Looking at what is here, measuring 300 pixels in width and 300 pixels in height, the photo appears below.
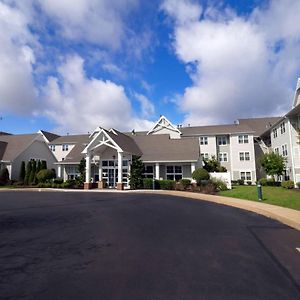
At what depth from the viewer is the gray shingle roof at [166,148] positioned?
111 feet

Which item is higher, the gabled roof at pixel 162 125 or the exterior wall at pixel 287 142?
the gabled roof at pixel 162 125

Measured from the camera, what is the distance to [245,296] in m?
4.45

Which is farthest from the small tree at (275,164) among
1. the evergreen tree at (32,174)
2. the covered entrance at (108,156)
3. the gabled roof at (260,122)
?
the evergreen tree at (32,174)

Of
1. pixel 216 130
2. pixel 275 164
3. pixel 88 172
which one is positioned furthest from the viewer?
pixel 216 130

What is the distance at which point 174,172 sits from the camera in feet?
115

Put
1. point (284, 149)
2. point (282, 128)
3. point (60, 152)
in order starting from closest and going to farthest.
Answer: point (284, 149), point (282, 128), point (60, 152)

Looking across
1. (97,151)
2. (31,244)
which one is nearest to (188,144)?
(97,151)

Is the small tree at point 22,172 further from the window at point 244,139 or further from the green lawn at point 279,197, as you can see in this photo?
the window at point 244,139

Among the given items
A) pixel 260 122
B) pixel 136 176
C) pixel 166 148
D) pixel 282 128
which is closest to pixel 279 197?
pixel 136 176

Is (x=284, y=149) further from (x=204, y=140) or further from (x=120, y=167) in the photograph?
(x=120, y=167)

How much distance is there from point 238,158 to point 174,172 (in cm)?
1426

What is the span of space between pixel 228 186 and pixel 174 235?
23.2 m

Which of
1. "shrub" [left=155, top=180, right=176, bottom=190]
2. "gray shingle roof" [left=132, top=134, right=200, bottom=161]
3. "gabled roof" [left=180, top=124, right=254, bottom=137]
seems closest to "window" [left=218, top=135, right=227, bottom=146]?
"gabled roof" [left=180, top=124, right=254, bottom=137]

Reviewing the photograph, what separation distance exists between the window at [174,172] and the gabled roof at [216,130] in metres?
12.8
